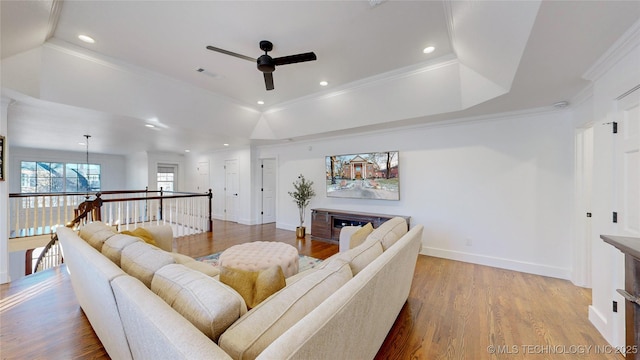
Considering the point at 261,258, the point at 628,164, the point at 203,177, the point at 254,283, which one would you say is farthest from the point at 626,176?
the point at 203,177

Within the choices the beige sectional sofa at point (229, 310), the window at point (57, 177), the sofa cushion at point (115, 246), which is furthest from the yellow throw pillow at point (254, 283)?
the window at point (57, 177)

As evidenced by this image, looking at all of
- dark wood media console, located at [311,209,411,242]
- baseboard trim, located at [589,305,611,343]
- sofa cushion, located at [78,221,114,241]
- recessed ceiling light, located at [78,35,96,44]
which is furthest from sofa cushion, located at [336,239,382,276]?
recessed ceiling light, located at [78,35,96,44]

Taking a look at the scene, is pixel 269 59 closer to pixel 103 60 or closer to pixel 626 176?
pixel 103 60

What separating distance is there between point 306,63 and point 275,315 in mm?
3107

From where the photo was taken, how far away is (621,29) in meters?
1.59

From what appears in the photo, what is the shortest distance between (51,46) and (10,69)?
0.47m

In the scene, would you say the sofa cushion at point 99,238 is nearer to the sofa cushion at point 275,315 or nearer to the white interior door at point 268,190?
the sofa cushion at point 275,315

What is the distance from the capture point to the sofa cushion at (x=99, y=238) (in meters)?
1.88

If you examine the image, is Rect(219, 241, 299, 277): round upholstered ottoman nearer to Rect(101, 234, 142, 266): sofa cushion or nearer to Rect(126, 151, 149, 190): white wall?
Rect(101, 234, 142, 266): sofa cushion

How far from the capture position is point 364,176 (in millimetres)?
4785

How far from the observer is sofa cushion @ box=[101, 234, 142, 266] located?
1.65m

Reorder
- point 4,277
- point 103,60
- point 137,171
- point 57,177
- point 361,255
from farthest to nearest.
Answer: point 137,171 → point 57,177 → point 103,60 → point 4,277 → point 361,255

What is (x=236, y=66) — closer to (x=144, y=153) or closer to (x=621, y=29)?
(x=621, y=29)

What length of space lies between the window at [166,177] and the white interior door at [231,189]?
2736mm
